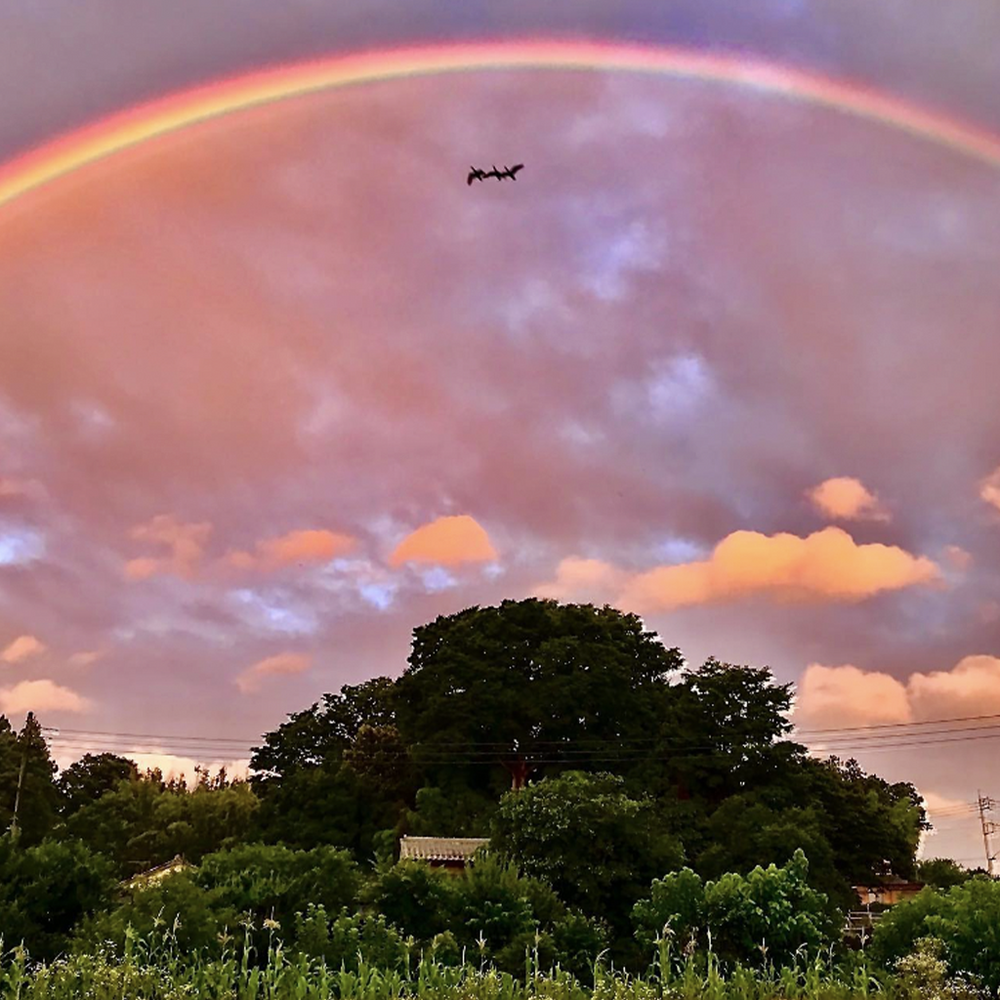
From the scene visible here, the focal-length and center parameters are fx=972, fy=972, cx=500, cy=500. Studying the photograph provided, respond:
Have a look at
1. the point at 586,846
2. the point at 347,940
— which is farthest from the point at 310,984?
the point at 586,846

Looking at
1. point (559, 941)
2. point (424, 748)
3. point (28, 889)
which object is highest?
point (424, 748)

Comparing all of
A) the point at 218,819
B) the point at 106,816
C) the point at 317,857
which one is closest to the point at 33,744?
the point at 106,816

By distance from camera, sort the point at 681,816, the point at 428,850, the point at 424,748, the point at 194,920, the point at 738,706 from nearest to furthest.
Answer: the point at 194,920
the point at 428,850
the point at 681,816
the point at 738,706
the point at 424,748

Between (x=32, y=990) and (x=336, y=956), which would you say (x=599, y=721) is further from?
(x=32, y=990)

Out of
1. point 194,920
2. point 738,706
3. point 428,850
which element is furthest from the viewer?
point 738,706

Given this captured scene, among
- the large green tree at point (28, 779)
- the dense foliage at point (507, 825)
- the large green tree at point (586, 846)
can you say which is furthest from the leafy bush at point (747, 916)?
the large green tree at point (28, 779)

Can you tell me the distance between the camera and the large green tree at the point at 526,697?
3706 cm

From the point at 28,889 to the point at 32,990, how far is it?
12.2 ft

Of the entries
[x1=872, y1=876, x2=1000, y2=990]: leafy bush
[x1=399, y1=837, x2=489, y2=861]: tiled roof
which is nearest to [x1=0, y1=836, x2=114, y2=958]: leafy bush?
[x1=872, y1=876, x2=1000, y2=990]: leafy bush

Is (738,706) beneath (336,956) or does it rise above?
above

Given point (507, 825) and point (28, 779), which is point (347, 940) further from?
point (28, 779)

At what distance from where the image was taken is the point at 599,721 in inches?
1495

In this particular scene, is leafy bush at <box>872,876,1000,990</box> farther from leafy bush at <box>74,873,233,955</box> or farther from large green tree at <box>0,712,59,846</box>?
large green tree at <box>0,712,59,846</box>

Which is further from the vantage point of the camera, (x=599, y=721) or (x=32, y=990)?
(x=599, y=721)
